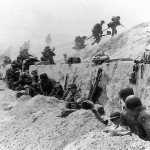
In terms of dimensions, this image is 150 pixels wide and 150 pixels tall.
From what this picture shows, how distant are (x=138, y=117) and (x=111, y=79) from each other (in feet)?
15.8

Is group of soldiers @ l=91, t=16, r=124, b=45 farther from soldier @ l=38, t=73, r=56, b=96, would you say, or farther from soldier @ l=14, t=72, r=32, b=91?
soldier @ l=38, t=73, r=56, b=96

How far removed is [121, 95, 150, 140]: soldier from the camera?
13.2ft

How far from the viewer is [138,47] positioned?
15.8m

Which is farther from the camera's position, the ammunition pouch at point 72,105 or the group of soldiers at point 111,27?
the group of soldiers at point 111,27

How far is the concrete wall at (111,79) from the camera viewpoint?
738 cm

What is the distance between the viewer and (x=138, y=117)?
4109 millimetres

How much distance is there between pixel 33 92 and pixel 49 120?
408cm

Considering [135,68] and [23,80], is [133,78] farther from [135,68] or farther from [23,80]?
[23,80]

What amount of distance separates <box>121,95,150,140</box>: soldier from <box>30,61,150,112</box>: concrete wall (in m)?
2.77

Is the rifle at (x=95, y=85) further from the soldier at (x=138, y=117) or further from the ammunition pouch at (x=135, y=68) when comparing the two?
the soldier at (x=138, y=117)

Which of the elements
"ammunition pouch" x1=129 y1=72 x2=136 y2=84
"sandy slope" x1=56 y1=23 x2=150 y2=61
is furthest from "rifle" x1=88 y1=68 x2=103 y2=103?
"sandy slope" x1=56 y1=23 x2=150 y2=61

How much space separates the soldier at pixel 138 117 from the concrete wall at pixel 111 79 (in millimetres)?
2771

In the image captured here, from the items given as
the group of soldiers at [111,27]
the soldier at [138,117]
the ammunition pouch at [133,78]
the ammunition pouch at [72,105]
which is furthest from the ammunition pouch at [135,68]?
the group of soldiers at [111,27]

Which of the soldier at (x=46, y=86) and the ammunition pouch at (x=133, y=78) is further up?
the ammunition pouch at (x=133, y=78)
